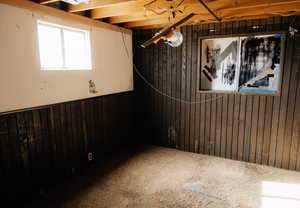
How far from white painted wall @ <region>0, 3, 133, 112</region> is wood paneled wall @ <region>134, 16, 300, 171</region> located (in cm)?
115

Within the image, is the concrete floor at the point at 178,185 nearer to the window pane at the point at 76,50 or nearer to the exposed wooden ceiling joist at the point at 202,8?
the window pane at the point at 76,50

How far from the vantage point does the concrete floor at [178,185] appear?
7.92 feet

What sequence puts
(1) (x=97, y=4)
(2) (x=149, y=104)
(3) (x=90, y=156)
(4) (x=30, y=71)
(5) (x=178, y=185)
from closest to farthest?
(4) (x=30, y=71) → (1) (x=97, y=4) → (5) (x=178, y=185) → (3) (x=90, y=156) → (2) (x=149, y=104)

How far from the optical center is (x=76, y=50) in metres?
3.06

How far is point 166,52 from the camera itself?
3891 mm

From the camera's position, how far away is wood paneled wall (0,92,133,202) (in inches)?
87.3

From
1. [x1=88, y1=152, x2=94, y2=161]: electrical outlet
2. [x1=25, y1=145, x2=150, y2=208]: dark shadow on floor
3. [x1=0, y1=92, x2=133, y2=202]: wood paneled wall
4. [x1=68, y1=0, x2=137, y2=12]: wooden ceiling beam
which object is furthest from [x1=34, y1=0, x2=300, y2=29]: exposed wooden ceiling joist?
[x1=25, y1=145, x2=150, y2=208]: dark shadow on floor

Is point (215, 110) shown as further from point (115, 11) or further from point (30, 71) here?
point (30, 71)

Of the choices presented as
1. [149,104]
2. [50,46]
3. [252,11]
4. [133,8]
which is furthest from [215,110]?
[50,46]

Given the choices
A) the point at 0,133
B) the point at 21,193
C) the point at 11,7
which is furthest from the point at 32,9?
the point at 21,193

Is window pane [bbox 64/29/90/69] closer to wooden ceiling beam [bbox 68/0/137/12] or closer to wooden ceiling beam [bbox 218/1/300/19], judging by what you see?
wooden ceiling beam [bbox 68/0/137/12]

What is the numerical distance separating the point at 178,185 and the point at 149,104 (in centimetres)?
189

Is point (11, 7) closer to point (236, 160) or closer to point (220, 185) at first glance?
point (220, 185)

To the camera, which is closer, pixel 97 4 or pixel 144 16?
pixel 97 4
